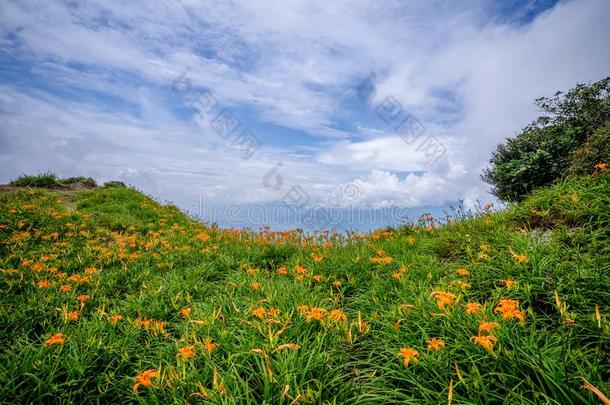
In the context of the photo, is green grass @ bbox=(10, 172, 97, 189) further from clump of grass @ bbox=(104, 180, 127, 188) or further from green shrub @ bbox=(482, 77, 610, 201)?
green shrub @ bbox=(482, 77, 610, 201)

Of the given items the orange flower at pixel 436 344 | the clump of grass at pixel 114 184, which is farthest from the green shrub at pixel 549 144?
the clump of grass at pixel 114 184

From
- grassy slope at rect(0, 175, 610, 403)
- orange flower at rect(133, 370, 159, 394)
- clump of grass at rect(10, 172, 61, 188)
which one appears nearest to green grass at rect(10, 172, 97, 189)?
clump of grass at rect(10, 172, 61, 188)

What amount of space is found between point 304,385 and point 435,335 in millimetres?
1306

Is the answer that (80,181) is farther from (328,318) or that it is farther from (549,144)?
(549,144)

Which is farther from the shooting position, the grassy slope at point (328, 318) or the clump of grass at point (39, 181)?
the clump of grass at point (39, 181)

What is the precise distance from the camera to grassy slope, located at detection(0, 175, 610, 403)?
2295 millimetres

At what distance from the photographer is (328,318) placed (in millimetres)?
3008

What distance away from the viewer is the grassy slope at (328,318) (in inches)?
90.4

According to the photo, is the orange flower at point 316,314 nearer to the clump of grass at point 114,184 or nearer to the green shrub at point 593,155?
the green shrub at point 593,155

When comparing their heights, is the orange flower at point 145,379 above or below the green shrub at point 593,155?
below

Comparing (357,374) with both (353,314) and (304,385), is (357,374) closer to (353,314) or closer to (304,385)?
(304,385)

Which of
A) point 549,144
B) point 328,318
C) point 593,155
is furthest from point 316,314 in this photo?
point 549,144

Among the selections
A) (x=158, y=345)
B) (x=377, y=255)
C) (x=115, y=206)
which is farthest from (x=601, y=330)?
(x=115, y=206)

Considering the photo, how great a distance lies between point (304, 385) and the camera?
2365 millimetres
